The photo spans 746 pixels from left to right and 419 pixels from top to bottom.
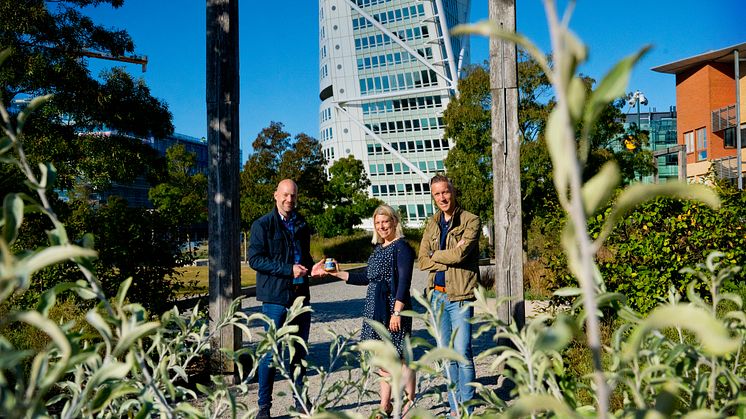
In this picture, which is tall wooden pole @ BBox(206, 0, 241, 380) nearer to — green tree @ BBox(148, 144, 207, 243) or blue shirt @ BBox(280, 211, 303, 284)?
blue shirt @ BBox(280, 211, 303, 284)

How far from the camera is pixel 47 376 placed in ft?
3.23

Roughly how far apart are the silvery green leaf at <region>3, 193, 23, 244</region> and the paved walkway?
1.21m

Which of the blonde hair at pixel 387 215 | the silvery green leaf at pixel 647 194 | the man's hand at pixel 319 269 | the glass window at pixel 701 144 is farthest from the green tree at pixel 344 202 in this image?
the silvery green leaf at pixel 647 194

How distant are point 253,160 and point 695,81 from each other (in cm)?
Answer: 2376

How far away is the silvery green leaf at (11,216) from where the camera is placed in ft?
3.09

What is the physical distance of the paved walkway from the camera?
15.5 feet

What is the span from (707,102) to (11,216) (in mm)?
35526

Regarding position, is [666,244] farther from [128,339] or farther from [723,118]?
[723,118]

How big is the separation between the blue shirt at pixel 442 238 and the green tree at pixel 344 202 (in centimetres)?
3004

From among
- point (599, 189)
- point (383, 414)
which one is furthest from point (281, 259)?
point (599, 189)

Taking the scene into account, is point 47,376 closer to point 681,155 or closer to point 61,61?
point 61,61

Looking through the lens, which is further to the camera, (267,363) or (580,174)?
(267,363)

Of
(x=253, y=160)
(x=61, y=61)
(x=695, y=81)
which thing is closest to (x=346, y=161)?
(x=253, y=160)

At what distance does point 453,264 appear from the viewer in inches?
182
